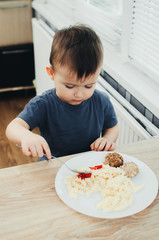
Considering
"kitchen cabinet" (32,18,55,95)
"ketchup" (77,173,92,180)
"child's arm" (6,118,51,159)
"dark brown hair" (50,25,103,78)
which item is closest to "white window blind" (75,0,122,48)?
"kitchen cabinet" (32,18,55,95)

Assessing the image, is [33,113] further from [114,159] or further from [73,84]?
[114,159]

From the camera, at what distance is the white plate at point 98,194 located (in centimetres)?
67

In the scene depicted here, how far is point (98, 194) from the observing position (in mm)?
743

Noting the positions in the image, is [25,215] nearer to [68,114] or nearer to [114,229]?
[114,229]

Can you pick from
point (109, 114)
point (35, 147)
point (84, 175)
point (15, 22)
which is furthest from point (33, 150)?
point (15, 22)

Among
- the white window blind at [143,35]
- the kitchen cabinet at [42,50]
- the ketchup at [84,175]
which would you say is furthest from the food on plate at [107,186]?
the kitchen cabinet at [42,50]

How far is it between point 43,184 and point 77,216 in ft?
0.48

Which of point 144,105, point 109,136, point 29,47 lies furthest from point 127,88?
point 29,47

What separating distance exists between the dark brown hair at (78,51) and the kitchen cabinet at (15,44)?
2123 millimetres

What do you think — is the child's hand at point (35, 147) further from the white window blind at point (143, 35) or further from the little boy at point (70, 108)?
the white window blind at point (143, 35)

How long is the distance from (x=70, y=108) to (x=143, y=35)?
0.57m

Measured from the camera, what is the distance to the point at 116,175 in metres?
A: 0.79

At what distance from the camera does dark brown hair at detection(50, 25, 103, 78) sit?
2.94 feet

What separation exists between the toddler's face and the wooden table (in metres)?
0.29
